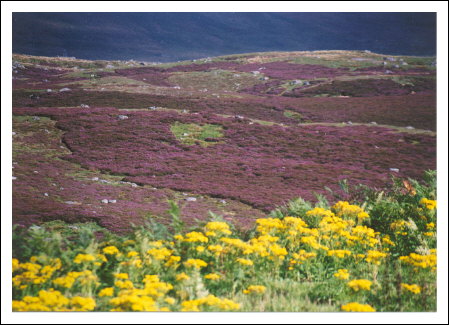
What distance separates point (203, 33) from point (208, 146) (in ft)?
17.0

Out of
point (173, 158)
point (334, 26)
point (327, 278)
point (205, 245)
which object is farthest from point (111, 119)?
point (327, 278)

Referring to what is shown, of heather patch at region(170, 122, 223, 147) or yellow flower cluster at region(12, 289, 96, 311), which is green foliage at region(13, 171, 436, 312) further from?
heather patch at region(170, 122, 223, 147)

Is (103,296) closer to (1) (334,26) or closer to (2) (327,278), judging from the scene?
(2) (327,278)

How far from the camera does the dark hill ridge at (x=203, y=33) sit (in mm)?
9109

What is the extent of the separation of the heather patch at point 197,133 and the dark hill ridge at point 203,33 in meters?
3.81

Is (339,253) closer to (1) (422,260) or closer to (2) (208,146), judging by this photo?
(1) (422,260)

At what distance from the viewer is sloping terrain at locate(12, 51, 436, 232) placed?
9727mm

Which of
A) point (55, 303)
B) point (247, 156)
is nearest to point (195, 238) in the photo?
point (55, 303)

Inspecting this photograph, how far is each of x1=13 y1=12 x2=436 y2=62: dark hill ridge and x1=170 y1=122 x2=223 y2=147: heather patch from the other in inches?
150

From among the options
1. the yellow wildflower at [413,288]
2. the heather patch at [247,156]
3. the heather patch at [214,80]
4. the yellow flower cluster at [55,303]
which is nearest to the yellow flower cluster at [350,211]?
the yellow wildflower at [413,288]

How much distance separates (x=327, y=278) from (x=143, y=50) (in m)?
8.53

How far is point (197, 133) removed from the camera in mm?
15742

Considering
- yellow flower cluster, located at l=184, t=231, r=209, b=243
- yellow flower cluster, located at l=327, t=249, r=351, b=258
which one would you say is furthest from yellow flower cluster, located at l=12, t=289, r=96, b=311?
yellow flower cluster, located at l=327, t=249, r=351, b=258

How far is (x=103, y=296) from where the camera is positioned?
203 inches
